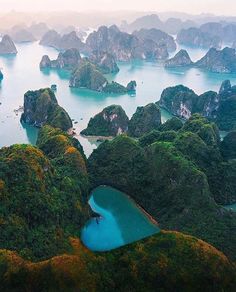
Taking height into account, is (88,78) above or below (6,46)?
above

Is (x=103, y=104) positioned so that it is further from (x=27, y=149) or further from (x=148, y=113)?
(x=27, y=149)

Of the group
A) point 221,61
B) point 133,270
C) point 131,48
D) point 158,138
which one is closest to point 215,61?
point 221,61

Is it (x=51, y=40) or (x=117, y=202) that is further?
(x=51, y=40)

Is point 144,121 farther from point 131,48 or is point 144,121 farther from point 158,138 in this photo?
point 131,48

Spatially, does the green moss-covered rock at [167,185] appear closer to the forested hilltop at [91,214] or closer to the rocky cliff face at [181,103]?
the forested hilltop at [91,214]

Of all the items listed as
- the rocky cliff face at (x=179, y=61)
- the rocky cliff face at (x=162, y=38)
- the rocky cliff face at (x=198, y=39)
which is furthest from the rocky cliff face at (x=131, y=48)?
the rocky cliff face at (x=198, y=39)

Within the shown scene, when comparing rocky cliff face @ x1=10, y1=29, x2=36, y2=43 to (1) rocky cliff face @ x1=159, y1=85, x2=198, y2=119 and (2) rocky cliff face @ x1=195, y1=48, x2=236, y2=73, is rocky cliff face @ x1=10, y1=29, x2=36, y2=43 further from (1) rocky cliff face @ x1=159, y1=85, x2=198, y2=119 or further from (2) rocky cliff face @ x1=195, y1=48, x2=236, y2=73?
(1) rocky cliff face @ x1=159, y1=85, x2=198, y2=119

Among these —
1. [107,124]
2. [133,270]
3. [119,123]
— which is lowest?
[107,124]
